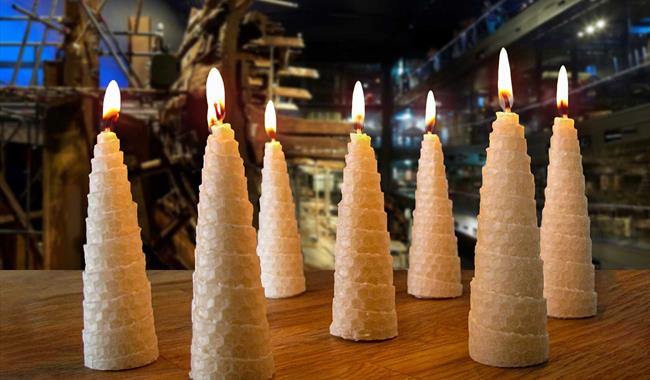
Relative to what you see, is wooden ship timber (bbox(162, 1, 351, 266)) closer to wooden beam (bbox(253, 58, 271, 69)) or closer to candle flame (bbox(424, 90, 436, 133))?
wooden beam (bbox(253, 58, 271, 69))

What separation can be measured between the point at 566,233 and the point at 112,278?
0.68 metres

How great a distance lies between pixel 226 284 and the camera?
0.55 m

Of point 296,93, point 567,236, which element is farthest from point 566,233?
point 296,93

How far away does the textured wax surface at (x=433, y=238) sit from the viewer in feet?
3.07

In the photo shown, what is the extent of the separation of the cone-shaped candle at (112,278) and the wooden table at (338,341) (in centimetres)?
2

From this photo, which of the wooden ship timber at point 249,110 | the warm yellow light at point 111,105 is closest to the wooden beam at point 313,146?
the wooden ship timber at point 249,110

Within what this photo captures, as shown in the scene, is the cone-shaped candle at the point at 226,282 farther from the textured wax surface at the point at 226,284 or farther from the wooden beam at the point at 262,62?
the wooden beam at the point at 262,62

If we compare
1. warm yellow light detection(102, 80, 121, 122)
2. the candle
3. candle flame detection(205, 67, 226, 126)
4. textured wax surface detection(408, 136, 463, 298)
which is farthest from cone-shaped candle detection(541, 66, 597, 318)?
warm yellow light detection(102, 80, 121, 122)

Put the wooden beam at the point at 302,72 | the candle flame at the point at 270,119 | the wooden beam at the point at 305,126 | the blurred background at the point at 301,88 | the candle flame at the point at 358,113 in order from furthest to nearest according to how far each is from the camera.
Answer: the wooden beam at the point at 302,72 → the wooden beam at the point at 305,126 → the blurred background at the point at 301,88 → the candle flame at the point at 270,119 → the candle flame at the point at 358,113

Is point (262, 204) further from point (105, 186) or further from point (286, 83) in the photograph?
point (286, 83)

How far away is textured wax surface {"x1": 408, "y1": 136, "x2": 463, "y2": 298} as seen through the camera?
3.07 feet

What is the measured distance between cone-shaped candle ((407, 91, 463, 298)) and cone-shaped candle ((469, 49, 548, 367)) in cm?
29

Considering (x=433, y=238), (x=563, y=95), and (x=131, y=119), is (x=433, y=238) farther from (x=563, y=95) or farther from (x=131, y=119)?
(x=131, y=119)

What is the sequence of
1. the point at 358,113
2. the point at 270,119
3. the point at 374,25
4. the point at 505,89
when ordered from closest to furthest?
the point at 505,89, the point at 358,113, the point at 270,119, the point at 374,25
